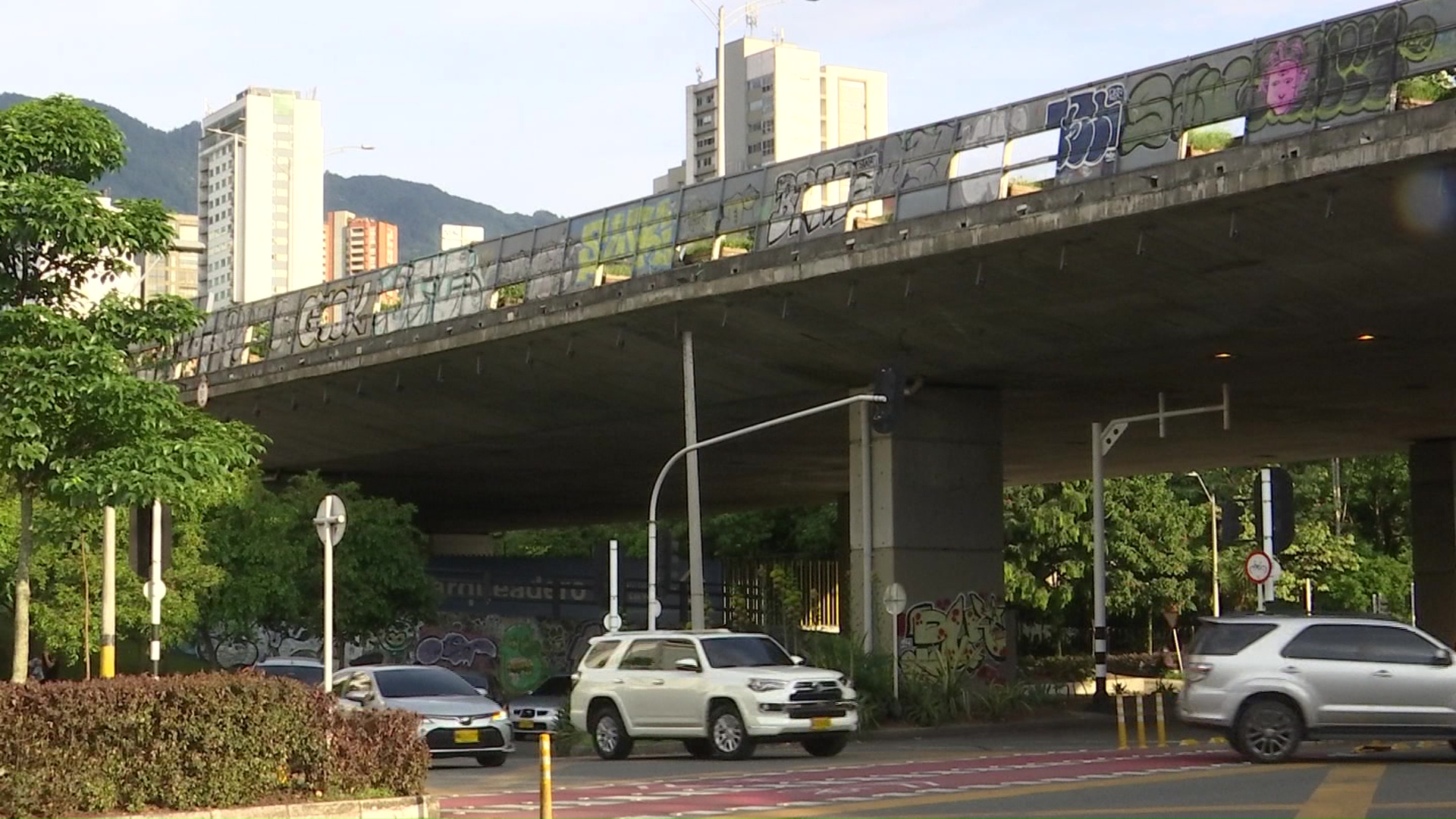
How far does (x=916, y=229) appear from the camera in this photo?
30.9 meters

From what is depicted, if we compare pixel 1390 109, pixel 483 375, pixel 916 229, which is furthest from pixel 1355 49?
pixel 483 375

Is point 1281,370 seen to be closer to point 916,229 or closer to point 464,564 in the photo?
point 916,229

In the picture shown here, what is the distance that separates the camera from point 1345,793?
1819 centimetres

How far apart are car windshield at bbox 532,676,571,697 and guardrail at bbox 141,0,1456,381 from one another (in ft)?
23.0

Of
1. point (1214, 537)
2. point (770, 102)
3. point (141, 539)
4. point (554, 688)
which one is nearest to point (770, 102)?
point (770, 102)

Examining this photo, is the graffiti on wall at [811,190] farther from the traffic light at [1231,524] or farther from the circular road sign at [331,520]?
the circular road sign at [331,520]

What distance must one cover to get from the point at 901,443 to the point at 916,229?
9076 millimetres

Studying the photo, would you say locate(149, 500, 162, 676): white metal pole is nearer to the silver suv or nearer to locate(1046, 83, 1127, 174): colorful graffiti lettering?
the silver suv

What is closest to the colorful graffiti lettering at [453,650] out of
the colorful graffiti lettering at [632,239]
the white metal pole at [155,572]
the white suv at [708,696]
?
the colorful graffiti lettering at [632,239]

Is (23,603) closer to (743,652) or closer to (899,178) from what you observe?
(743,652)

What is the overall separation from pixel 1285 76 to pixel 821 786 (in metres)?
11.5

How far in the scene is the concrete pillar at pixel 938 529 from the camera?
3919 cm

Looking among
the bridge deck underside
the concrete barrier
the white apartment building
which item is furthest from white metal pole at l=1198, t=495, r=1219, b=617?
the white apartment building

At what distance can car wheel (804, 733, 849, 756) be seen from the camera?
27250 mm
